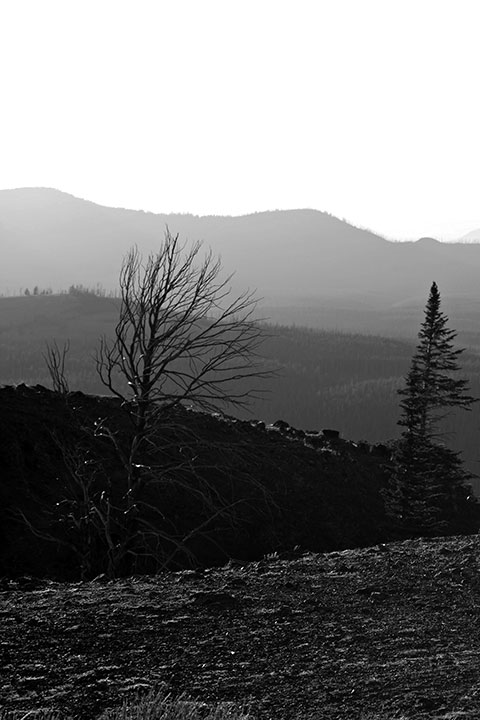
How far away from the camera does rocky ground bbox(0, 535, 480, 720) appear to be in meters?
6.96

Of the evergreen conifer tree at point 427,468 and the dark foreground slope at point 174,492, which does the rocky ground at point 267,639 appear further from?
the evergreen conifer tree at point 427,468

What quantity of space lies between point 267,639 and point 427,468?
21.6 meters

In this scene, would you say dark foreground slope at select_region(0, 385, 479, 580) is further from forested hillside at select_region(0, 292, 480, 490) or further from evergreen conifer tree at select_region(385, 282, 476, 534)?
forested hillside at select_region(0, 292, 480, 490)

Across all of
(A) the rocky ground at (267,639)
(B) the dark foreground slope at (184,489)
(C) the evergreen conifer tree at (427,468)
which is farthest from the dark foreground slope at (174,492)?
(A) the rocky ground at (267,639)

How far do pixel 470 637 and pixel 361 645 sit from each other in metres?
1.05

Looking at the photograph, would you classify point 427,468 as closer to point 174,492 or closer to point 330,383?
point 174,492

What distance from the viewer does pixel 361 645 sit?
8141mm

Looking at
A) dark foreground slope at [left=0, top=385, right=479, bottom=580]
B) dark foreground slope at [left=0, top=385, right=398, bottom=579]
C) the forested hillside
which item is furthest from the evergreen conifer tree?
the forested hillside

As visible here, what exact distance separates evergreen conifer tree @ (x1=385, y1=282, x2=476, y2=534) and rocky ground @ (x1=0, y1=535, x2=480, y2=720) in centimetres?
1605

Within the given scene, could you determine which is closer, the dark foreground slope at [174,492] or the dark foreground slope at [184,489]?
the dark foreground slope at [174,492]

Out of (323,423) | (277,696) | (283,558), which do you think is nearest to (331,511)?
(283,558)

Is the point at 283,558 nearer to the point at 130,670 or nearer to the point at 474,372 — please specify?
the point at 130,670

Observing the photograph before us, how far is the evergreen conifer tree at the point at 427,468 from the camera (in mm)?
27250

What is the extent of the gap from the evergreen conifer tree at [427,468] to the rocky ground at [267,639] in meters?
16.0
